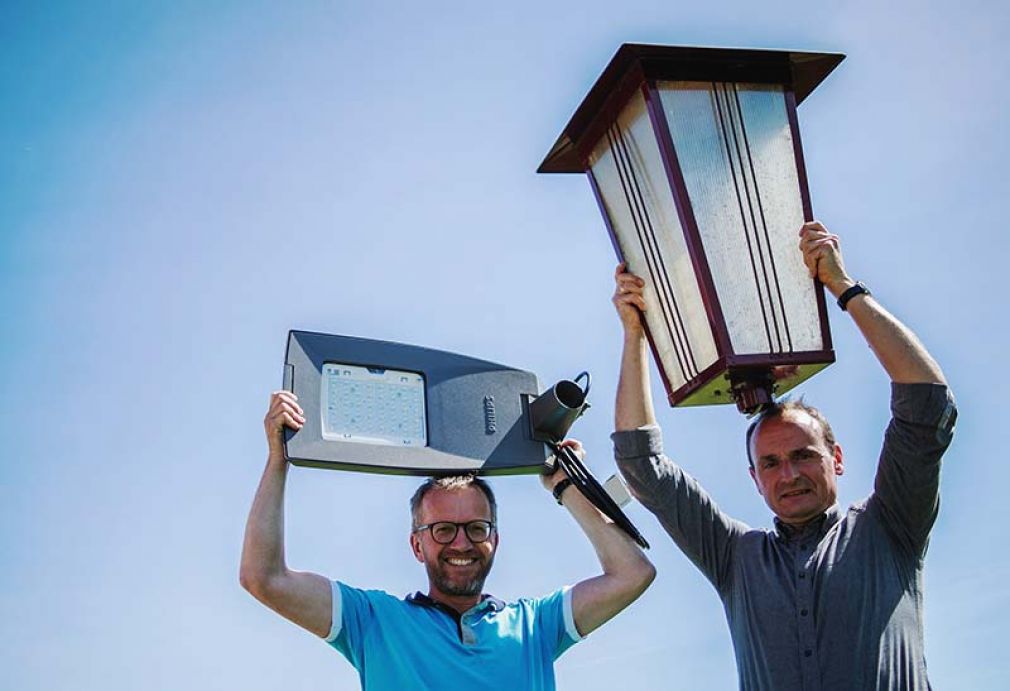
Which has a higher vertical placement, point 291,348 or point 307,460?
point 291,348

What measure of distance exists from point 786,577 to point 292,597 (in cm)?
156

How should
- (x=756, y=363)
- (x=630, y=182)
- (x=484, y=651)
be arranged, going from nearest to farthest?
1. (x=756, y=363)
2. (x=630, y=182)
3. (x=484, y=651)

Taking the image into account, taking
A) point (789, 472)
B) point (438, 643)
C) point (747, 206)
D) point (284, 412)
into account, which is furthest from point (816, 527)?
point (284, 412)

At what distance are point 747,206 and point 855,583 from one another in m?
1.16

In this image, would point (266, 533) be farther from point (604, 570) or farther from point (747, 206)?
point (747, 206)

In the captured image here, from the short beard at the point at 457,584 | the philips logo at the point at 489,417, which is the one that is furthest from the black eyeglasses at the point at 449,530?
the philips logo at the point at 489,417

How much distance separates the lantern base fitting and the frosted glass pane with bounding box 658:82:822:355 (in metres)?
0.11

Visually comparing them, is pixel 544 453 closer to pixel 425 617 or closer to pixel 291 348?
pixel 425 617

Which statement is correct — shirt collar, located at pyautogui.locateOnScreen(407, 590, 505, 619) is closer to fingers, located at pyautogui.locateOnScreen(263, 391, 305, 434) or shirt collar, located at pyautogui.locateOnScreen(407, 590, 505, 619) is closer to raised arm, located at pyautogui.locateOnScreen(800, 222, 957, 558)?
fingers, located at pyautogui.locateOnScreen(263, 391, 305, 434)

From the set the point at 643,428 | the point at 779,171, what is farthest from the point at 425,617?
the point at 779,171

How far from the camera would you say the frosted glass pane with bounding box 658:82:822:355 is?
282 cm

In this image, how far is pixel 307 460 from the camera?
2.93 meters

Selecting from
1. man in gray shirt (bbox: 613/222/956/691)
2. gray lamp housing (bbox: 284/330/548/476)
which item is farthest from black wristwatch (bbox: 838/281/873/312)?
gray lamp housing (bbox: 284/330/548/476)

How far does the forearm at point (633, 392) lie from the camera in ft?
11.1
